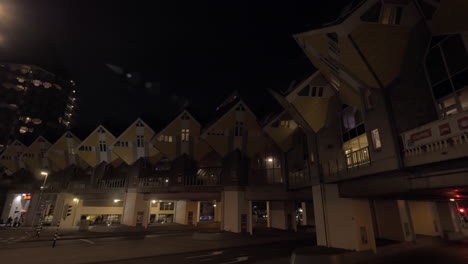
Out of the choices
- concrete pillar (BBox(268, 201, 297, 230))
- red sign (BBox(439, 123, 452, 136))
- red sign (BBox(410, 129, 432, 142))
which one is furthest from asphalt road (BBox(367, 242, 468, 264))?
concrete pillar (BBox(268, 201, 297, 230))

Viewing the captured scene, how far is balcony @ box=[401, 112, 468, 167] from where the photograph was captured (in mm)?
7652

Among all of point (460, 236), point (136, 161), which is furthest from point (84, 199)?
point (460, 236)

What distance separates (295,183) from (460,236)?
1810 centimetres

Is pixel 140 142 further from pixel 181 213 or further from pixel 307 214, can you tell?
pixel 307 214

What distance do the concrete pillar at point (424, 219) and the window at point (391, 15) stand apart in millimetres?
20138

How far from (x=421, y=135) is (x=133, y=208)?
35.0 m

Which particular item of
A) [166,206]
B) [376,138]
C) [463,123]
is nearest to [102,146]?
[166,206]

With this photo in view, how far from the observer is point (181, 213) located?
4094 centimetres

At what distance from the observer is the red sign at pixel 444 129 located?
8117 millimetres

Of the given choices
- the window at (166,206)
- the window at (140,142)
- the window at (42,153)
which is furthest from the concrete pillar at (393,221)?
the window at (42,153)

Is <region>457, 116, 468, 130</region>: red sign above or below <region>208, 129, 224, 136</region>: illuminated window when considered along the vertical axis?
below

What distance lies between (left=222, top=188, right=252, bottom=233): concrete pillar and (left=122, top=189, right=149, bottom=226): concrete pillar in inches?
574

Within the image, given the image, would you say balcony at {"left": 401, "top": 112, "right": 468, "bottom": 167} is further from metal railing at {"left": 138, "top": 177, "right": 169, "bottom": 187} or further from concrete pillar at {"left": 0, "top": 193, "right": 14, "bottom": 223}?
concrete pillar at {"left": 0, "top": 193, "right": 14, "bottom": 223}

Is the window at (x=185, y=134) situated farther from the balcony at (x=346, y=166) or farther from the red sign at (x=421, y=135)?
the red sign at (x=421, y=135)
